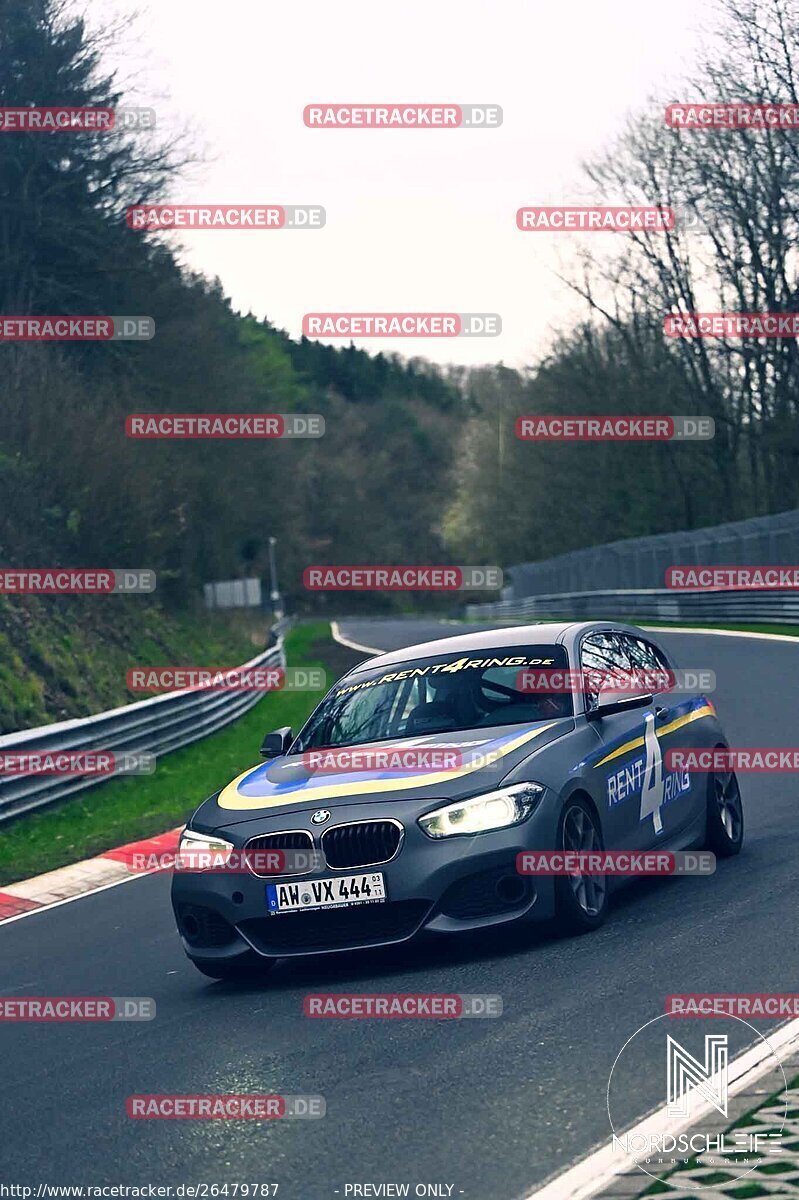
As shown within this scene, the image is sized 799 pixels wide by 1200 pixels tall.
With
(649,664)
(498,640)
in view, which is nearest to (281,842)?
(498,640)

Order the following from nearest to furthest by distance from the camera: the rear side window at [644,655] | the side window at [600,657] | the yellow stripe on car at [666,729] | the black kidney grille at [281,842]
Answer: the black kidney grille at [281,842], the yellow stripe on car at [666,729], the side window at [600,657], the rear side window at [644,655]

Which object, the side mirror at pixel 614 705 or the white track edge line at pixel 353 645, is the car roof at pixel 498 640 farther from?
the white track edge line at pixel 353 645

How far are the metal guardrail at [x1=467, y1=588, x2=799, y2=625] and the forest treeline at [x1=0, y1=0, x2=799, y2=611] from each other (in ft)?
19.7

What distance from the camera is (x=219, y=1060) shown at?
6.26 m

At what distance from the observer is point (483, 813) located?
7.36 m

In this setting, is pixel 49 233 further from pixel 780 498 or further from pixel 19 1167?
pixel 19 1167

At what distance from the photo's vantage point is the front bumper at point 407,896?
7.20 metres

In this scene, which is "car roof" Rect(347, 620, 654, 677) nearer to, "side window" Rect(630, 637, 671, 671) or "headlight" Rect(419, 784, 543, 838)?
"side window" Rect(630, 637, 671, 671)

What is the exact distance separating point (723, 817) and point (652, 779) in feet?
2.97

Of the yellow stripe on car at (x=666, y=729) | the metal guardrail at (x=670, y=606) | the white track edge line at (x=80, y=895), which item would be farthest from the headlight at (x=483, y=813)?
the metal guardrail at (x=670, y=606)

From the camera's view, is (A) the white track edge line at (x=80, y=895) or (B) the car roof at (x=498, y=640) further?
(A) the white track edge line at (x=80, y=895)

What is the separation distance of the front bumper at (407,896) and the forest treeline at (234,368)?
870 inches

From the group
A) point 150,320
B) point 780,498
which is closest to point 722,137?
point 780,498

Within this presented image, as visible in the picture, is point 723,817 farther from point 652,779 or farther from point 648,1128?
point 648,1128
